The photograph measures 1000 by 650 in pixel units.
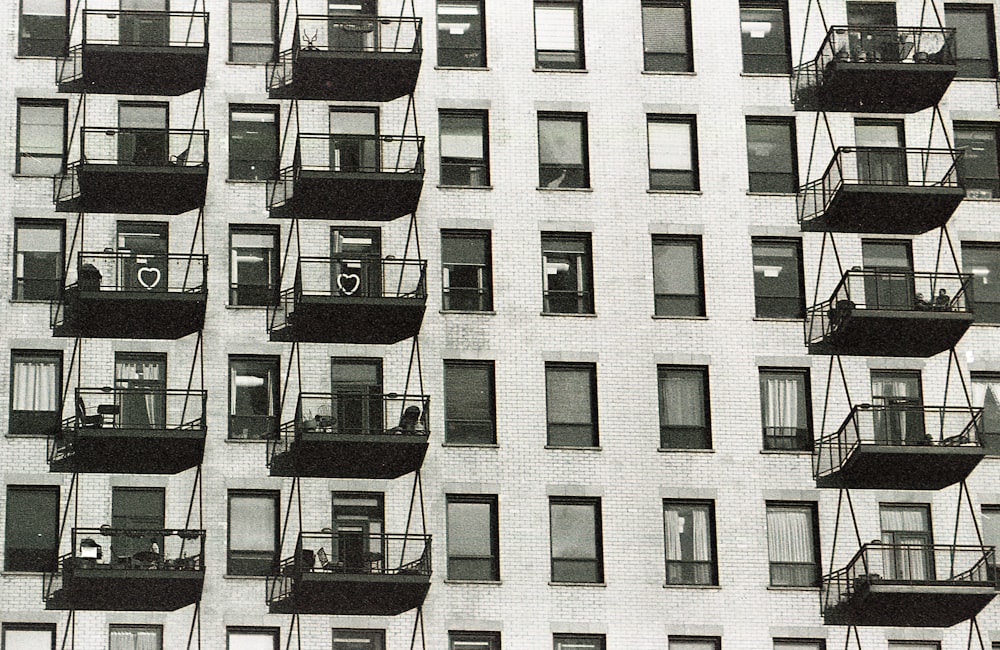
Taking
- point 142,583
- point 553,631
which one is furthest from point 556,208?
point 142,583

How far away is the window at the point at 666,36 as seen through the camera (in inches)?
2146

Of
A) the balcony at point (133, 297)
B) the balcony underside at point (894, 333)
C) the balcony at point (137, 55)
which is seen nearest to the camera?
the balcony at point (133, 297)

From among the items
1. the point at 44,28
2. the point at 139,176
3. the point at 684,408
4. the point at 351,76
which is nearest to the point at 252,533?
the point at 139,176

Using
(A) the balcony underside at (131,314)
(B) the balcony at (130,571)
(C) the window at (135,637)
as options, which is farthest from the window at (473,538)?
(A) the balcony underside at (131,314)

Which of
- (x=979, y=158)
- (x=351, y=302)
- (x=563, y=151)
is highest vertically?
(x=979, y=158)

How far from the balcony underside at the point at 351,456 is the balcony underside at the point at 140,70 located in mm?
9754

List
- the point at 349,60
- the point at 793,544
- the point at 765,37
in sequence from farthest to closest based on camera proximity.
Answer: the point at 765,37, the point at 349,60, the point at 793,544

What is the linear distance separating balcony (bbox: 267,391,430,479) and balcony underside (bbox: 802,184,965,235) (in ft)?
37.3

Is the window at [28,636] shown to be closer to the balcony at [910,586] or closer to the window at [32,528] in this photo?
the window at [32,528]

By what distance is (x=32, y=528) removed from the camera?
163 feet

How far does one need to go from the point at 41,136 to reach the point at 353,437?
11234 millimetres

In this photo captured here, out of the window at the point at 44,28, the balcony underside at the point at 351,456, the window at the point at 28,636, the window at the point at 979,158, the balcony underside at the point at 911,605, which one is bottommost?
the window at the point at 28,636

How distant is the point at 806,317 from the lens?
5262cm

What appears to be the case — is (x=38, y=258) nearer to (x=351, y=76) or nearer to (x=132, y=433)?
(x=132, y=433)
